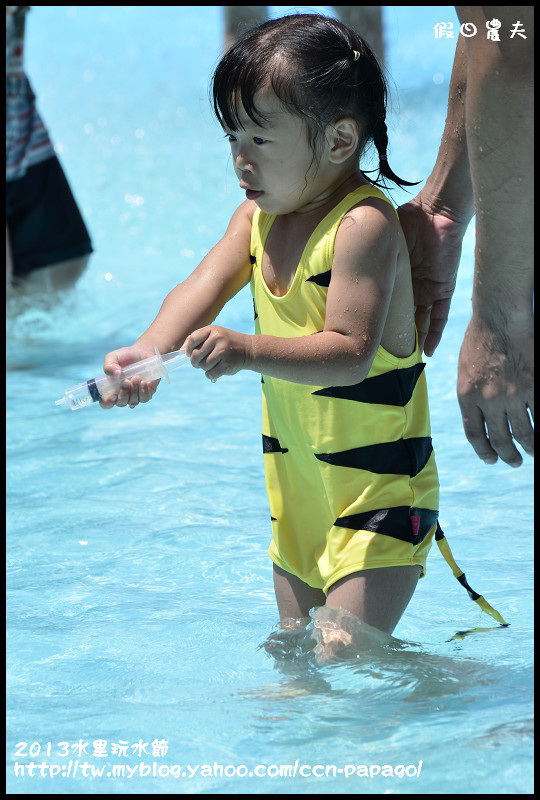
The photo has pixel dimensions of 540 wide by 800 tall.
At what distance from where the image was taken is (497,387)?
2.49 meters

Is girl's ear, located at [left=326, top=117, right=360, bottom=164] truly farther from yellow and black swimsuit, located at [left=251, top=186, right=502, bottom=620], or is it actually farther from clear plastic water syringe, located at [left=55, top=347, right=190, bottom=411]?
clear plastic water syringe, located at [left=55, top=347, right=190, bottom=411]

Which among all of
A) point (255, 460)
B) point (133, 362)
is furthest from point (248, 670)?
point (255, 460)

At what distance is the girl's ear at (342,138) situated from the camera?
2.48 m

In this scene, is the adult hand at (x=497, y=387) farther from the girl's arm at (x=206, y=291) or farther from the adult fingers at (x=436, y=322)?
the girl's arm at (x=206, y=291)

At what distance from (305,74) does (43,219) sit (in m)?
3.91

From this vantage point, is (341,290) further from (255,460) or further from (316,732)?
(255,460)

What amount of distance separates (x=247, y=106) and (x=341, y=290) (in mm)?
437

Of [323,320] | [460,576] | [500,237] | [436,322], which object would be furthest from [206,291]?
[460,576]

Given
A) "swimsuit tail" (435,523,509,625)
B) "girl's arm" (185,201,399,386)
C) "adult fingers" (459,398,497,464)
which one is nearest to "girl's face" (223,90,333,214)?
"girl's arm" (185,201,399,386)

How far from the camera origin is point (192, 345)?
221cm

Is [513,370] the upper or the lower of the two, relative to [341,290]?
lower

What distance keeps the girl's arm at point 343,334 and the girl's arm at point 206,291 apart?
1.16 ft

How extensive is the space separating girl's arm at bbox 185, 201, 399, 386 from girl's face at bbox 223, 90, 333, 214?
141 millimetres

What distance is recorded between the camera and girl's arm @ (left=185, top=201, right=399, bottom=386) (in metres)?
2.22
